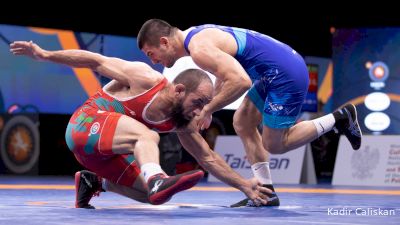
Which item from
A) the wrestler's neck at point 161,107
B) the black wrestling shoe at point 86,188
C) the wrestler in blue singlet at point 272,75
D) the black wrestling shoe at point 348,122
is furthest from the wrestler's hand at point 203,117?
the black wrestling shoe at point 348,122

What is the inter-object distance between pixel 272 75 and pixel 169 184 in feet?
4.98

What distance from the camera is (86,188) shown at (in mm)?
4387

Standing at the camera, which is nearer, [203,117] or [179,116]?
[179,116]

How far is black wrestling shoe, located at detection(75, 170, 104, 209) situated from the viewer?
435 centimetres

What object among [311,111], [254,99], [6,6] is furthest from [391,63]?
[254,99]

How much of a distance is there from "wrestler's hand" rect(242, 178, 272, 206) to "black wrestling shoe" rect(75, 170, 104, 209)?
852mm

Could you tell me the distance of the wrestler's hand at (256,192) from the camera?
4551mm

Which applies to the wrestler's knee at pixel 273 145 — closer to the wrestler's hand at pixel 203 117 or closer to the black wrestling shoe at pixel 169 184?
the wrestler's hand at pixel 203 117

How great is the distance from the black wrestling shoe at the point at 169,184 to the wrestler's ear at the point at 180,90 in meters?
0.54

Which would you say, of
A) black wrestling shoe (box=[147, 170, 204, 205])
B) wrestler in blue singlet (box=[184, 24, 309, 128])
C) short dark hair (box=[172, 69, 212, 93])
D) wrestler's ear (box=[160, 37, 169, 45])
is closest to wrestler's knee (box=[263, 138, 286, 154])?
wrestler in blue singlet (box=[184, 24, 309, 128])

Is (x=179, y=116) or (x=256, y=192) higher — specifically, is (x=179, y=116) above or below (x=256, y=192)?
above

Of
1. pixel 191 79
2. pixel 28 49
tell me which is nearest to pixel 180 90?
pixel 191 79

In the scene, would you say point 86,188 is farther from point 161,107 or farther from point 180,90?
point 180,90

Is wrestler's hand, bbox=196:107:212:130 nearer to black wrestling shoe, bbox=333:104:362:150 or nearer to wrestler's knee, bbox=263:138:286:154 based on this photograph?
wrestler's knee, bbox=263:138:286:154
